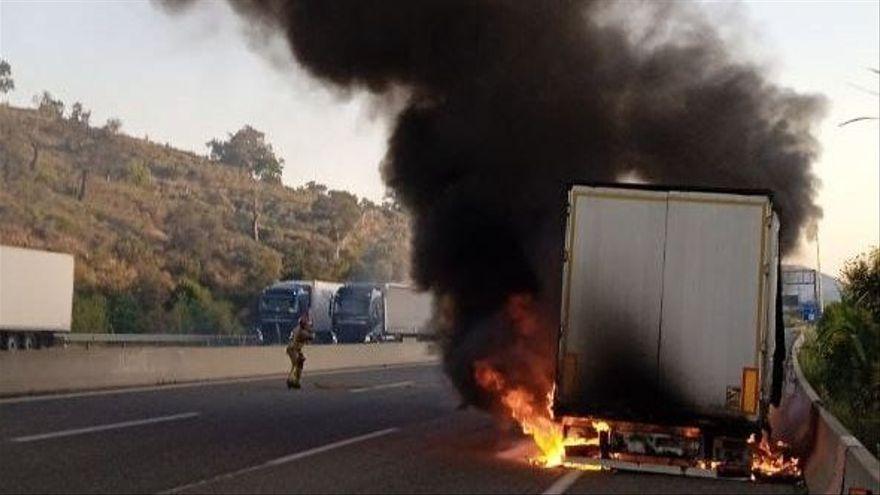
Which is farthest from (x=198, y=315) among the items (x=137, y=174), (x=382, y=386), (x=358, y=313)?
(x=137, y=174)

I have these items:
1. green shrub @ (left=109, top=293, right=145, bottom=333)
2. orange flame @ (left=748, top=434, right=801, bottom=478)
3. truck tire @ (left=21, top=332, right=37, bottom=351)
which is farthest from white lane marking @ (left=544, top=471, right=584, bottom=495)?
green shrub @ (left=109, top=293, right=145, bottom=333)

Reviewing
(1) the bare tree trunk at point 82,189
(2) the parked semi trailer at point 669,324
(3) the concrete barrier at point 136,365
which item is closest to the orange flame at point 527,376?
(2) the parked semi trailer at point 669,324

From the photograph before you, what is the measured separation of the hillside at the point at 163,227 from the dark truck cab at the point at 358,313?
4.93 metres

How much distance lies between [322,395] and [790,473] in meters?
12.8

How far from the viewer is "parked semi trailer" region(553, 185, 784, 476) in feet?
41.8

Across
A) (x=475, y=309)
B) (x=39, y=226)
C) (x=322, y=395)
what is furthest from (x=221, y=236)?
(x=475, y=309)

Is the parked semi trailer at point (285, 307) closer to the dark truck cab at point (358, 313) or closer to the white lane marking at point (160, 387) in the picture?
the dark truck cab at point (358, 313)

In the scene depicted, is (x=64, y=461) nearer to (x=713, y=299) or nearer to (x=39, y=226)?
(x=713, y=299)

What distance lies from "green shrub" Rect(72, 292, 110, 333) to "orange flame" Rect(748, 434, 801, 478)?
134 feet

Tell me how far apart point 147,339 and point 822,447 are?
37.2 meters

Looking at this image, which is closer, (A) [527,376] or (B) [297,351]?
(A) [527,376]

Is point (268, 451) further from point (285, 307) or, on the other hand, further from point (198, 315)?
point (198, 315)

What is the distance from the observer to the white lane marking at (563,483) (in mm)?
11711

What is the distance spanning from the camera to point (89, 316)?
176 ft
